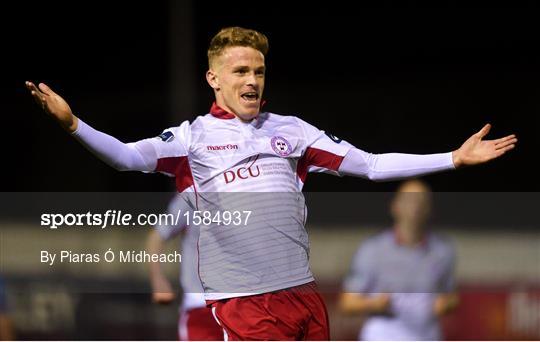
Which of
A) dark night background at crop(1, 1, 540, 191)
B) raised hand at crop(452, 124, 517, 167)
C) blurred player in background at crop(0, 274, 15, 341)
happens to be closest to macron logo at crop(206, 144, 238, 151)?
raised hand at crop(452, 124, 517, 167)

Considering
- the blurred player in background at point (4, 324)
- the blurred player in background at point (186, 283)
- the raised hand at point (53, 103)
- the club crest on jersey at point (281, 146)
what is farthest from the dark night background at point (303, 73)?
the raised hand at point (53, 103)

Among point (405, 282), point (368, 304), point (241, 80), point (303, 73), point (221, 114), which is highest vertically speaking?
point (303, 73)

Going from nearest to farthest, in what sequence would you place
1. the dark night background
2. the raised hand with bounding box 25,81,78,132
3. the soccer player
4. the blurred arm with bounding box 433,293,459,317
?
the raised hand with bounding box 25,81,78,132, the soccer player, the blurred arm with bounding box 433,293,459,317, the dark night background

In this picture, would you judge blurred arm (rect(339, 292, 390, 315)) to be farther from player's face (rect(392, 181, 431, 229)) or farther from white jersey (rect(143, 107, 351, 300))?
white jersey (rect(143, 107, 351, 300))

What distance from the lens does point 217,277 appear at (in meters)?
4.32

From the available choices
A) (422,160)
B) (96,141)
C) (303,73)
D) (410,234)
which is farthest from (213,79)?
(303,73)

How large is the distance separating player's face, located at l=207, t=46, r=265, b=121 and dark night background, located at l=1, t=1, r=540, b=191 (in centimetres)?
775

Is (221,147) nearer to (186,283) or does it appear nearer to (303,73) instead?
(186,283)

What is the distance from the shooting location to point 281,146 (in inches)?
173

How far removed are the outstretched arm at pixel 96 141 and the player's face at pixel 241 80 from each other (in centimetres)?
39

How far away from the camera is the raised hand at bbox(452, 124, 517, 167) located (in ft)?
14.2

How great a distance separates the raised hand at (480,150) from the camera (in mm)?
4316

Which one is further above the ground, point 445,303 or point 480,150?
point 480,150

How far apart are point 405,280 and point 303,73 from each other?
6618 millimetres
